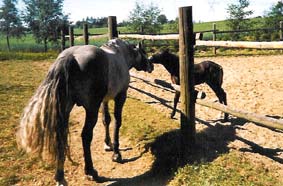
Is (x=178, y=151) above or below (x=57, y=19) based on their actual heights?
below

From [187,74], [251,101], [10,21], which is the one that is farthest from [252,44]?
[10,21]

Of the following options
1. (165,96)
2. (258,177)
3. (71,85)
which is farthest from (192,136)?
(165,96)

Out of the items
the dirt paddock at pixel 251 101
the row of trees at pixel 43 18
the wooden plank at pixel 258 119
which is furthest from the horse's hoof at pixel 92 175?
the row of trees at pixel 43 18

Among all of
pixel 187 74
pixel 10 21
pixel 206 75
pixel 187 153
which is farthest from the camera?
pixel 10 21

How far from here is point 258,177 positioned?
404 centimetres

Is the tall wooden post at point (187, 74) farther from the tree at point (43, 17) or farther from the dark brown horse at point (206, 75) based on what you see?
the tree at point (43, 17)

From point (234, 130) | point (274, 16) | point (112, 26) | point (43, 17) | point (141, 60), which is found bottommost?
point (234, 130)

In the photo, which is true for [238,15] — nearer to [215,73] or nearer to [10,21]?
[215,73]

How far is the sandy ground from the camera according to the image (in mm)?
4621

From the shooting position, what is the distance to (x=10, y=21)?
178ft

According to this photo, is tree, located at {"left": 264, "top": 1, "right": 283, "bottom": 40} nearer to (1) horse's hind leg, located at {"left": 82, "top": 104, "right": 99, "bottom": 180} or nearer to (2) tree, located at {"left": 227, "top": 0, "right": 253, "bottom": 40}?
(2) tree, located at {"left": 227, "top": 0, "right": 253, "bottom": 40}

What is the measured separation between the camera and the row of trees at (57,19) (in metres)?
27.4

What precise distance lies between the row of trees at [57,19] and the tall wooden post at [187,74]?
12.4 metres

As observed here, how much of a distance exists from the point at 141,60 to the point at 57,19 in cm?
4087
